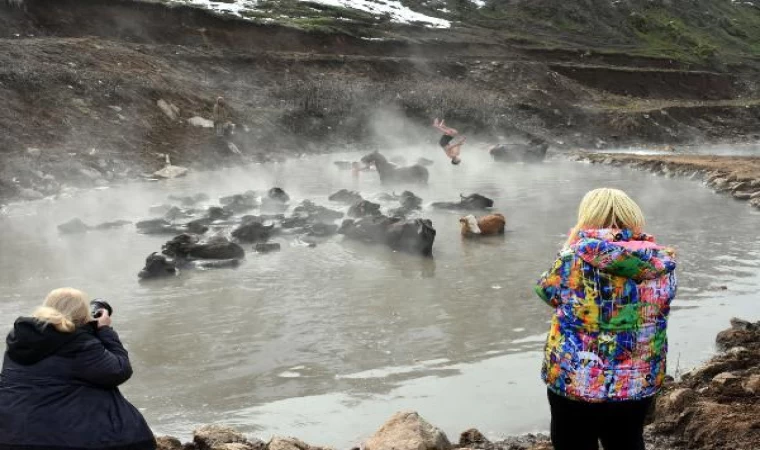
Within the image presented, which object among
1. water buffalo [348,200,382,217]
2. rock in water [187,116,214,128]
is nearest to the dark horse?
water buffalo [348,200,382,217]

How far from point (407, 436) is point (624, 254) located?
7.42ft

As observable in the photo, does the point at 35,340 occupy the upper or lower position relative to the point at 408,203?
upper

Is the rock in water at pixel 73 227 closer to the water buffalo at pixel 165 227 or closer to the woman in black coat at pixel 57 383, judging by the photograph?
the water buffalo at pixel 165 227

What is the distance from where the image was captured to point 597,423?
11.1ft

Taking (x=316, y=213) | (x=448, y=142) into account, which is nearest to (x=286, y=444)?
(x=316, y=213)

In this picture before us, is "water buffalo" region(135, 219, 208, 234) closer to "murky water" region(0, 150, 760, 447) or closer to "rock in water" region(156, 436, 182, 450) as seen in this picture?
"murky water" region(0, 150, 760, 447)

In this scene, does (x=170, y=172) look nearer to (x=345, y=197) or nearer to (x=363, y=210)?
(x=345, y=197)

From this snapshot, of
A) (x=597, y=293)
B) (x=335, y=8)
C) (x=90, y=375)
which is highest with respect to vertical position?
(x=335, y=8)

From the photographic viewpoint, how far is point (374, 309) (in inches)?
352

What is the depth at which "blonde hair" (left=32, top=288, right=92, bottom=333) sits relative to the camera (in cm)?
339

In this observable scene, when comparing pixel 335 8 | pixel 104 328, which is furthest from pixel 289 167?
pixel 335 8

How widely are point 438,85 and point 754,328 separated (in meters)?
32.8

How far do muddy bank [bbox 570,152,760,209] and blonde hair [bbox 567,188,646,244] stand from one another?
15141 mm

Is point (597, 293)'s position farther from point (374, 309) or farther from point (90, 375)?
point (374, 309)
